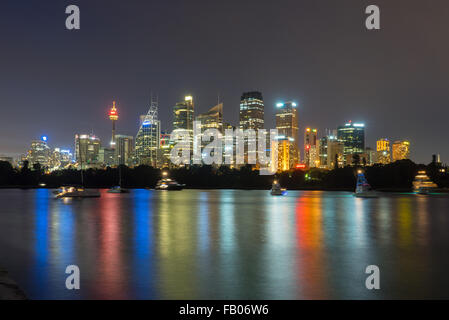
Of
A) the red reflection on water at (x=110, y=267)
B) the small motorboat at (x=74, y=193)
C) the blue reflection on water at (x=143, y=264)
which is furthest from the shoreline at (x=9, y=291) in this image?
the small motorboat at (x=74, y=193)

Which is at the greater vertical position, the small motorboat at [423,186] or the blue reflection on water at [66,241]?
the blue reflection on water at [66,241]

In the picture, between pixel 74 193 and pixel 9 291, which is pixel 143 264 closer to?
pixel 9 291

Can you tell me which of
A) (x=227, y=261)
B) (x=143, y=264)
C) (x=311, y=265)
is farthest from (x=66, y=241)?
(x=311, y=265)

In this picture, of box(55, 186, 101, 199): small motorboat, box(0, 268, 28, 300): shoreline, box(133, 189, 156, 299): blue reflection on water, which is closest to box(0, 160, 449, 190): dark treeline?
box(55, 186, 101, 199): small motorboat

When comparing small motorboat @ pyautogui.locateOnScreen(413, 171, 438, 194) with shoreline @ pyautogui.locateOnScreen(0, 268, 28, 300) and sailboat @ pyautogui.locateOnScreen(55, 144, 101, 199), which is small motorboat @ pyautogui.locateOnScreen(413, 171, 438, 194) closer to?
sailboat @ pyautogui.locateOnScreen(55, 144, 101, 199)

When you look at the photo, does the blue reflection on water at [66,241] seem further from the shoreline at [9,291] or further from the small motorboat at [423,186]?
the small motorboat at [423,186]

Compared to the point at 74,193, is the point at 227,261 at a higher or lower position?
higher

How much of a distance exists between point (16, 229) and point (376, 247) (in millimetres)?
25891

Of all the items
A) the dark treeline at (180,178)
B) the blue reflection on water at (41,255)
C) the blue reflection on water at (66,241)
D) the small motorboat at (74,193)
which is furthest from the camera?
the dark treeline at (180,178)

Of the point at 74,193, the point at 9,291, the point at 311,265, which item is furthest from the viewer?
the point at 74,193

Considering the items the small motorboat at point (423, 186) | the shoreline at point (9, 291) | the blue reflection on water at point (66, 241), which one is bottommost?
the small motorboat at point (423, 186)

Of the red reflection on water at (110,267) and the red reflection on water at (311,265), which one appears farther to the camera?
the red reflection on water at (311,265)
